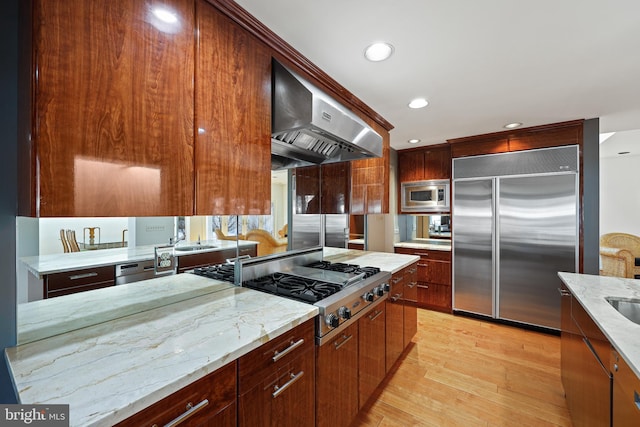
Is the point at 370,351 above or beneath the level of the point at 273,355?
beneath

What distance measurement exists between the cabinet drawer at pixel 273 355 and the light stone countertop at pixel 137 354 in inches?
2.1

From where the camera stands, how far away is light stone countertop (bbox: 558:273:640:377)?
985mm

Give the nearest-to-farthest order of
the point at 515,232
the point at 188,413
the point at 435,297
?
the point at 188,413, the point at 515,232, the point at 435,297

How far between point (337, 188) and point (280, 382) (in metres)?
1.90

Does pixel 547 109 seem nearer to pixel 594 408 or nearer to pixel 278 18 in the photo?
pixel 594 408

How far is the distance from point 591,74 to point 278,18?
2246mm

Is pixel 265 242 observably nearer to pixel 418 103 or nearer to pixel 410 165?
pixel 418 103

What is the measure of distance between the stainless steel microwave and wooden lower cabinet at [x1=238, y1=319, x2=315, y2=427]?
3.19 m

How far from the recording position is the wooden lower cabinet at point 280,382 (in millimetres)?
1021

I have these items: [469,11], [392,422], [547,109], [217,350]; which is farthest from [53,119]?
[547,109]

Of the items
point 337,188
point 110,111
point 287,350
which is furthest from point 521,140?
point 110,111

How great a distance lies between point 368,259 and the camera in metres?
2.75

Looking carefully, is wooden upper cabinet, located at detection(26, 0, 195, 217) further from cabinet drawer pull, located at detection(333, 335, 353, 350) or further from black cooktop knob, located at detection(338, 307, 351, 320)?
cabinet drawer pull, located at detection(333, 335, 353, 350)

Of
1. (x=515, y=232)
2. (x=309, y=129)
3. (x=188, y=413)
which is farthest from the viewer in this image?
(x=515, y=232)
